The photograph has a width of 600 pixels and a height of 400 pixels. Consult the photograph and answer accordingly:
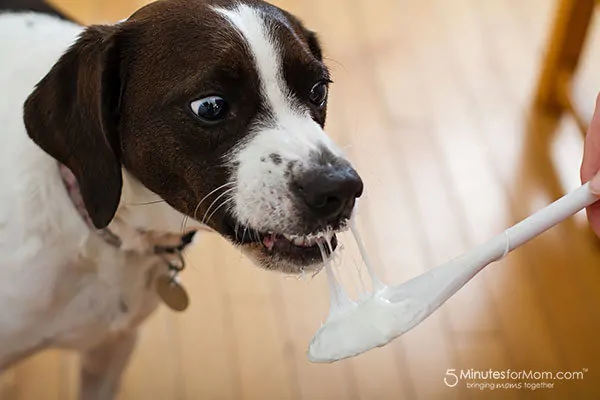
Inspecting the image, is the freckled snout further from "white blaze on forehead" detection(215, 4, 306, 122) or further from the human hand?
the human hand

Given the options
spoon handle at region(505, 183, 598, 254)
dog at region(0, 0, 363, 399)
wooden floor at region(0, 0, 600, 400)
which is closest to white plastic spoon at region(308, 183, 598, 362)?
spoon handle at region(505, 183, 598, 254)

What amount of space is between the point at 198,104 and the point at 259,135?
9 centimetres

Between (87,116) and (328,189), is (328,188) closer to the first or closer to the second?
(328,189)

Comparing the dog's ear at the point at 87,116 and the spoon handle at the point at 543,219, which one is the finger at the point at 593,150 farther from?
the dog's ear at the point at 87,116

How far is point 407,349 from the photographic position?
1.98 meters

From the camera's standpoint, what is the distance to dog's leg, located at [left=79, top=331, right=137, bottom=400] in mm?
1692

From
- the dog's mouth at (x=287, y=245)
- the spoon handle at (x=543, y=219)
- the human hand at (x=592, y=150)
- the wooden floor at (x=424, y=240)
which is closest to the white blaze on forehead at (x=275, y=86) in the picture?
the dog's mouth at (x=287, y=245)

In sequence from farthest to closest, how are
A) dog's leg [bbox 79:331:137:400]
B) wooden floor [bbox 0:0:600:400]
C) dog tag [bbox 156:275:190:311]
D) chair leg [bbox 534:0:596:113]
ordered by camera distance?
1. chair leg [bbox 534:0:596:113]
2. wooden floor [bbox 0:0:600:400]
3. dog's leg [bbox 79:331:137:400]
4. dog tag [bbox 156:275:190:311]

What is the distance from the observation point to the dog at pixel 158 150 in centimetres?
115

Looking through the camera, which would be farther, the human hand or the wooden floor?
the wooden floor

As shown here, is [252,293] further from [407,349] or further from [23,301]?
[23,301]

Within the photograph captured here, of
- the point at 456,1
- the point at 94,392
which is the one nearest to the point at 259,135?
the point at 94,392

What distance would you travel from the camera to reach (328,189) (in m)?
1.10

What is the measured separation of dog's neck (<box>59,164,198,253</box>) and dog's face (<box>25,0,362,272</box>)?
33 mm
